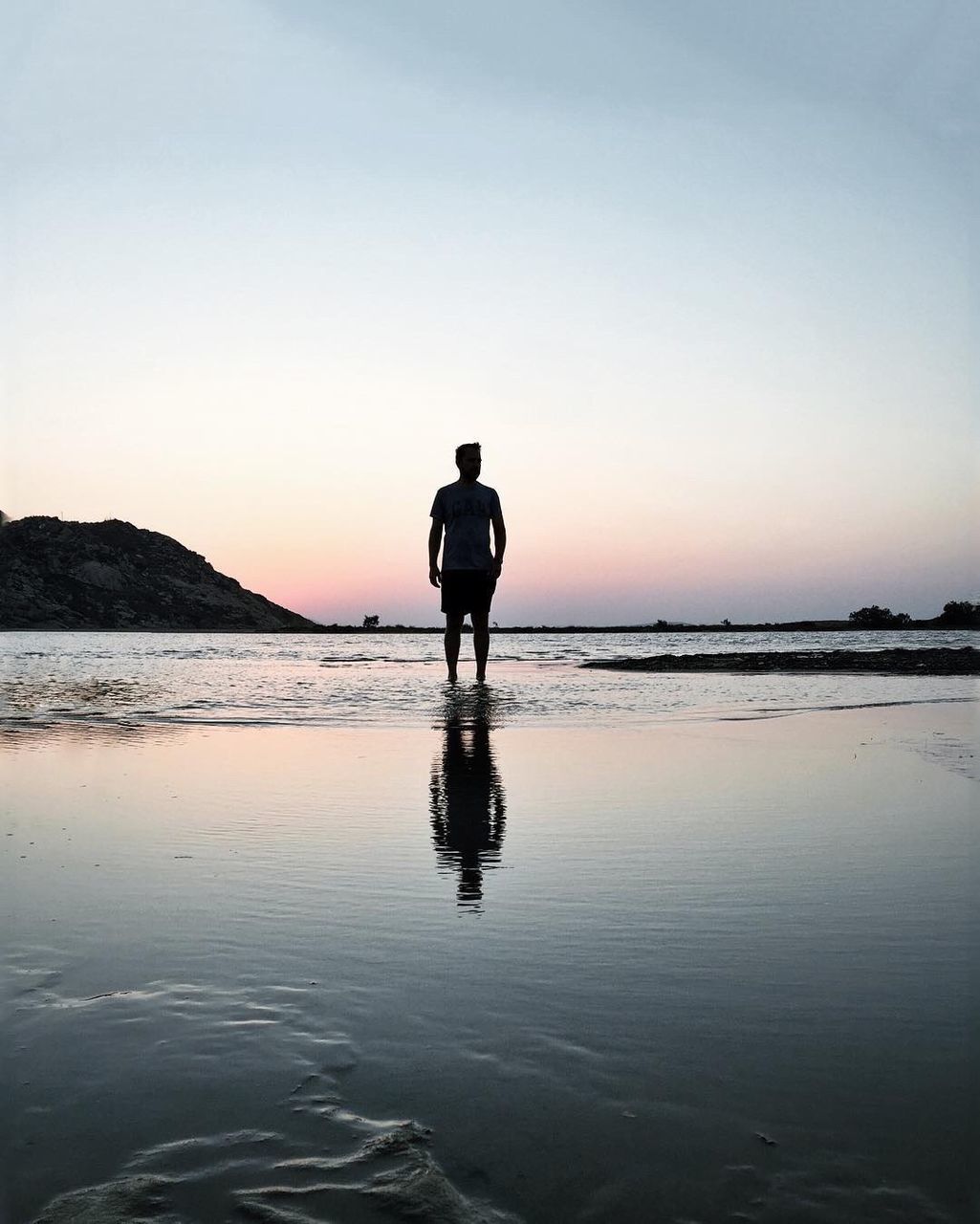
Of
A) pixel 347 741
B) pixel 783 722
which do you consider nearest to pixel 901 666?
pixel 783 722

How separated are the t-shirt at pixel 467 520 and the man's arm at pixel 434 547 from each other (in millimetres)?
127

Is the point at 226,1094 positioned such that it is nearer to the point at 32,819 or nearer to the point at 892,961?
the point at 892,961

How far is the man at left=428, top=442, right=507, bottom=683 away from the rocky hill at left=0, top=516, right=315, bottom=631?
3104 inches

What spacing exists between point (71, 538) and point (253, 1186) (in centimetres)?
12672

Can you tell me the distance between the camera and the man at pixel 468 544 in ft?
36.0

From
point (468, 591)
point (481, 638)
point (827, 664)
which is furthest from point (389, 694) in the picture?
point (827, 664)

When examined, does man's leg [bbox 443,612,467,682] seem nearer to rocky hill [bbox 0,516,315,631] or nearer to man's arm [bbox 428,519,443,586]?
man's arm [bbox 428,519,443,586]

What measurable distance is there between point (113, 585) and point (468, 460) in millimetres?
106275

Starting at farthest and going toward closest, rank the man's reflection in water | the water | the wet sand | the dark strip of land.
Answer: the dark strip of land, the water, the man's reflection in water, the wet sand

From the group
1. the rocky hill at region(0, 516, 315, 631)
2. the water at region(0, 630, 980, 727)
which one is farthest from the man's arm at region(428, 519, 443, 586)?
the rocky hill at region(0, 516, 315, 631)

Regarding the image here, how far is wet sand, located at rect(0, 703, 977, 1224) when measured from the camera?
1.21m

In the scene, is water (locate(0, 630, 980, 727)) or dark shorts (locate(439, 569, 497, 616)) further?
dark shorts (locate(439, 569, 497, 616))

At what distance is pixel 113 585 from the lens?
359 feet

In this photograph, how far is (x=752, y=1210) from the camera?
115cm
